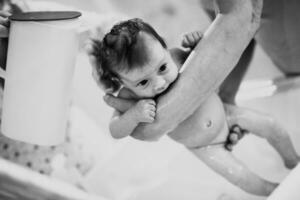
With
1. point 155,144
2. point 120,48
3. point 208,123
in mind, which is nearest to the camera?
point 120,48

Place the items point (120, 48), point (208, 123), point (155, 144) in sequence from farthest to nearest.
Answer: point (155, 144)
point (208, 123)
point (120, 48)

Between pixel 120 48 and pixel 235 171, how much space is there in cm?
22

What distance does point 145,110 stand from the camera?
45 cm

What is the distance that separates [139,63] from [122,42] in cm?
3

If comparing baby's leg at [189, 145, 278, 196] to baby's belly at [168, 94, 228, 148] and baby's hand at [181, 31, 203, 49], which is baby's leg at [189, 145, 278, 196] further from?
baby's hand at [181, 31, 203, 49]

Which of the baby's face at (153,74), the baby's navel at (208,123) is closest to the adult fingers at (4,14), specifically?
the baby's face at (153,74)

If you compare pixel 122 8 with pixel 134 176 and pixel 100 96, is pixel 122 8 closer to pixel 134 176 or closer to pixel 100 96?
pixel 100 96

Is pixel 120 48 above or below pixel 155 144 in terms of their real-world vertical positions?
above

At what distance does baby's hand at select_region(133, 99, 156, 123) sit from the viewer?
0.45 metres

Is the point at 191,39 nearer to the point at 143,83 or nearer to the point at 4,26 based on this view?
the point at 143,83

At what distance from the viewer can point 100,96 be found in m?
0.59

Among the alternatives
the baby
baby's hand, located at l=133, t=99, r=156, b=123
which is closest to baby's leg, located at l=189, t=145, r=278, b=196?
the baby

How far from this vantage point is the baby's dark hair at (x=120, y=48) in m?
0.41

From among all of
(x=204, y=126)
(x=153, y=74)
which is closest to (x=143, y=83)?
(x=153, y=74)
